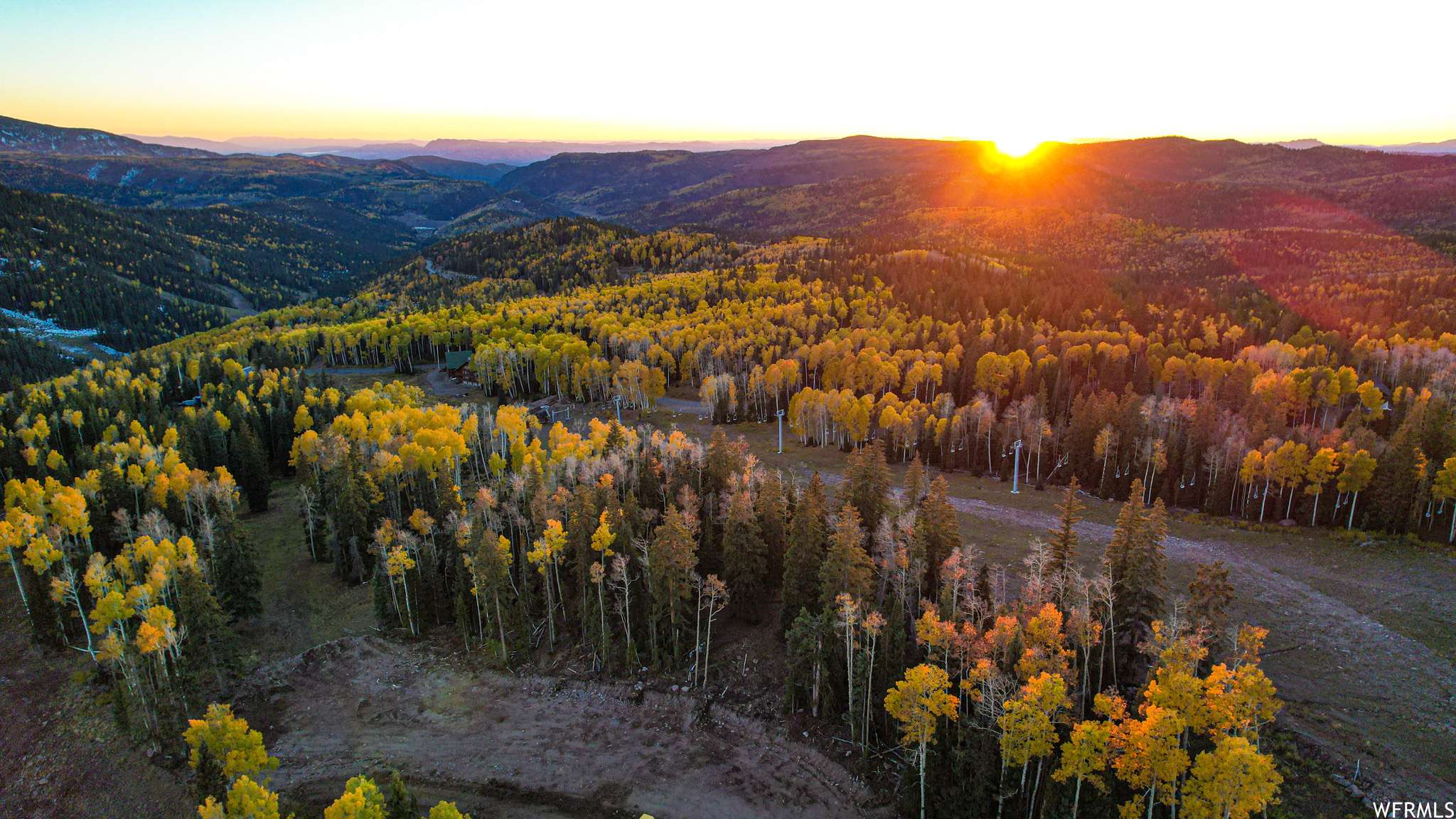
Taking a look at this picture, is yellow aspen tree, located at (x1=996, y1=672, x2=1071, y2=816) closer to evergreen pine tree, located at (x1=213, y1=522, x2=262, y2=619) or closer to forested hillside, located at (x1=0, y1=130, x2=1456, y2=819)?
forested hillside, located at (x1=0, y1=130, x2=1456, y2=819)

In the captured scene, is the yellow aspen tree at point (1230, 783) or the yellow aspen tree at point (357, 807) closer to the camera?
the yellow aspen tree at point (1230, 783)

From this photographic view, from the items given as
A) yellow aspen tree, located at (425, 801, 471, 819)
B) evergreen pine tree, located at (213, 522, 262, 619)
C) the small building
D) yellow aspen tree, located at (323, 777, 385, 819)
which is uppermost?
yellow aspen tree, located at (425, 801, 471, 819)

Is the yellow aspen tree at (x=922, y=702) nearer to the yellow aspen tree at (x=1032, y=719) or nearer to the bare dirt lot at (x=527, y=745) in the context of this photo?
the yellow aspen tree at (x=1032, y=719)

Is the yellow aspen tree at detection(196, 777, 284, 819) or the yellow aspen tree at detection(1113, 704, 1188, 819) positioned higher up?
the yellow aspen tree at detection(1113, 704, 1188, 819)

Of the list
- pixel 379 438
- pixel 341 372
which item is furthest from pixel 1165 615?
pixel 341 372

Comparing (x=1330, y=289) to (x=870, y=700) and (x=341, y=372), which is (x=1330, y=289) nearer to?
(x=870, y=700)

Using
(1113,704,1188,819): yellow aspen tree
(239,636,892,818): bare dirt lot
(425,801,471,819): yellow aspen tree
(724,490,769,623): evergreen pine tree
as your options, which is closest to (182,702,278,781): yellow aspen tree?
(239,636,892,818): bare dirt lot

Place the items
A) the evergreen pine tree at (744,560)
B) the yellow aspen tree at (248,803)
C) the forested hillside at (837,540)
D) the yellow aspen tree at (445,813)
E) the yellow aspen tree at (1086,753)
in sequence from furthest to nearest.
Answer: the evergreen pine tree at (744,560) → the forested hillside at (837,540) → the yellow aspen tree at (248,803) → the yellow aspen tree at (1086,753) → the yellow aspen tree at (445,813)

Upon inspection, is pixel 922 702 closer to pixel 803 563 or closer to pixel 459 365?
pixel 803 563

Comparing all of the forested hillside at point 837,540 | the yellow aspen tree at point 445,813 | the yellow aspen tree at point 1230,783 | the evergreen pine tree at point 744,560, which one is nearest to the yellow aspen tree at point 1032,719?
the forested hillside at point 837,540
